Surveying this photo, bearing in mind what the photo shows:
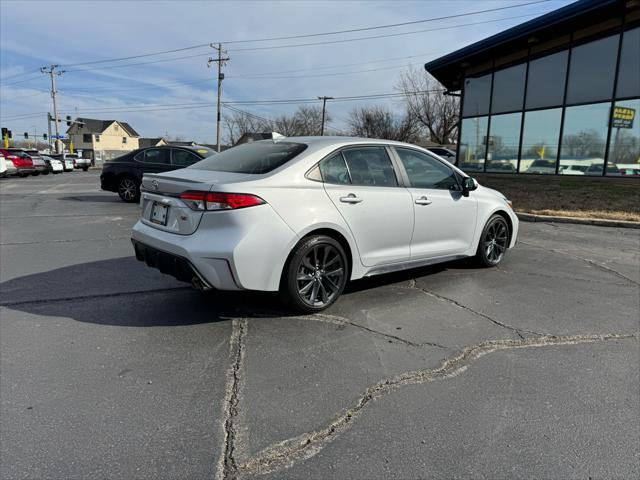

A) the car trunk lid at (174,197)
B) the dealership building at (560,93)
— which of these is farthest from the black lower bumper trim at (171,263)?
the dealership building at (560,93)

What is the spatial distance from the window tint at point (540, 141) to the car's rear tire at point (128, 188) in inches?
562

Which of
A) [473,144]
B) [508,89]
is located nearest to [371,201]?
[508,89]

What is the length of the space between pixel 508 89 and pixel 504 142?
2.17 m

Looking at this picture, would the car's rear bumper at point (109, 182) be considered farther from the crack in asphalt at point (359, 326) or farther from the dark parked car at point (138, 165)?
the crack in asphalt at point (359, 326)

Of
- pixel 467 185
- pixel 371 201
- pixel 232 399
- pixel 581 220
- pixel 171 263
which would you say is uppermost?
pixel 467 185

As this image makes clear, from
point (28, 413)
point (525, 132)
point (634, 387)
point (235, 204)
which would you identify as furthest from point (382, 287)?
point (525, 132)

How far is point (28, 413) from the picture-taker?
2678mm

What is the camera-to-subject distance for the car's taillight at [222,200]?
12.0 feet

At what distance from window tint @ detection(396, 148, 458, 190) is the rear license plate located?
8.06 feet

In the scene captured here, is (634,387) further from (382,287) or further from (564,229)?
(564,229)

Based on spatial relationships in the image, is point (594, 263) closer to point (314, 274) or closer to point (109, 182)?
point (314, 274)

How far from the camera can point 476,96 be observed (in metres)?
21.1

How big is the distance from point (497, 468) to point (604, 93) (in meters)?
16.7

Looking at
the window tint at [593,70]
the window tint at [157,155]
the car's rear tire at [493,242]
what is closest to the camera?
the car's rear tire at [493,242]
